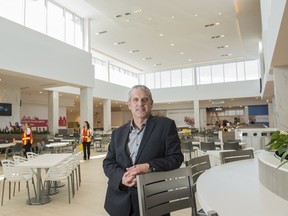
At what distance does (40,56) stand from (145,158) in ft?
33.3

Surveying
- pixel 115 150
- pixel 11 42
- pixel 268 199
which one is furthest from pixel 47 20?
→ pixel 268 199

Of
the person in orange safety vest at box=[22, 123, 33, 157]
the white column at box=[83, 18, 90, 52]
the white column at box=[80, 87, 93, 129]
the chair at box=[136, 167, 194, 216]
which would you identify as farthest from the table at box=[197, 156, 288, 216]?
the white column at box=[83, 18, 90, 52]

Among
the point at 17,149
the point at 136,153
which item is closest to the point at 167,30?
the point at 17,149

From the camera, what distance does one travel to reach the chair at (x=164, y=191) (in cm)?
164

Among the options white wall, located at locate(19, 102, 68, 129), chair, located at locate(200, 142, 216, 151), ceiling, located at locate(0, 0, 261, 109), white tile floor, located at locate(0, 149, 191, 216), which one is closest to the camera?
white tile floor, located at locate(0, 149, 191, 216)

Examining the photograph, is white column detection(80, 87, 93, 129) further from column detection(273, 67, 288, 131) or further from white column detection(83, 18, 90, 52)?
column detection(273, 67, 288, 131)

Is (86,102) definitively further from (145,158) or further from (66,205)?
(145,158)

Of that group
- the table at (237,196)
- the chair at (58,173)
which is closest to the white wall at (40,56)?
the chair at (58,173)

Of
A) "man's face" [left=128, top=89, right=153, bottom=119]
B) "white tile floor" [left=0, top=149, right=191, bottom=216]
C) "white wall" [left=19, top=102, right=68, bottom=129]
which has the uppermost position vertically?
"white wall" [left=19, top=102, right=68, bottom=129]

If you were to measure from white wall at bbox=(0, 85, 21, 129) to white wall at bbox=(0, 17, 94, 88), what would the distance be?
14.3 feet

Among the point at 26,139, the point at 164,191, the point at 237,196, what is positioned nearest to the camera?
the point at 237,196

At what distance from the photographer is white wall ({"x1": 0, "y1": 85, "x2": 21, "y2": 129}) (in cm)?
1427

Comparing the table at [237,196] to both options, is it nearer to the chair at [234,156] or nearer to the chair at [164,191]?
the chair at [164,191]

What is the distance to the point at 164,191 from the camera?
1.76 m
